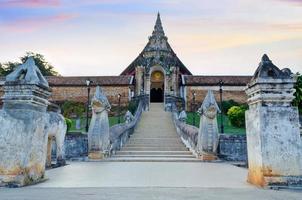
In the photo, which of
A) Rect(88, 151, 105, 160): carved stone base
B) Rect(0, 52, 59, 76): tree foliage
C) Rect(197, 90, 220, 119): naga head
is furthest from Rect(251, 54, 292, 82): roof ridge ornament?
Rect(0, 52, 59, 76): tree foliage

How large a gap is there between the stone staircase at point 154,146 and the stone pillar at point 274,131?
640cm

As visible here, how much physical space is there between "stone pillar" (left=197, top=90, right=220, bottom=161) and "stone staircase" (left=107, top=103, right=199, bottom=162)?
0.54m

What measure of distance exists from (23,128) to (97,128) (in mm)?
6262

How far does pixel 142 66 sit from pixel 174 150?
29.6 metres

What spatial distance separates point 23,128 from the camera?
236 inches

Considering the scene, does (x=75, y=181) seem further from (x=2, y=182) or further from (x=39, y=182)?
(x=2, y=182)

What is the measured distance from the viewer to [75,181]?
6332 millimetres

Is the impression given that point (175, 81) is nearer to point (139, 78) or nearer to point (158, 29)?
point (139, 78)

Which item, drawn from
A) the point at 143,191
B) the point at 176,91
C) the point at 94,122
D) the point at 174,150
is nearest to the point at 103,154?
the point at 94,122

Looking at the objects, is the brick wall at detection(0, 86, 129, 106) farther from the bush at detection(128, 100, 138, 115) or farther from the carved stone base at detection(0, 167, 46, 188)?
the carved stone base at detection(0, 167, 46, 188)

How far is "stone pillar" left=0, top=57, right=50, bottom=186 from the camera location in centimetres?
575

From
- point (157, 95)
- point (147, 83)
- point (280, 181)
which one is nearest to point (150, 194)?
point (280, 181)

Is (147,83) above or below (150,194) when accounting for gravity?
above

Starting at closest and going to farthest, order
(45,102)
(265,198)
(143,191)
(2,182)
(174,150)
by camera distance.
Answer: (265,198) → (143,191) → (2,182) → (45,102) → (174,150)
